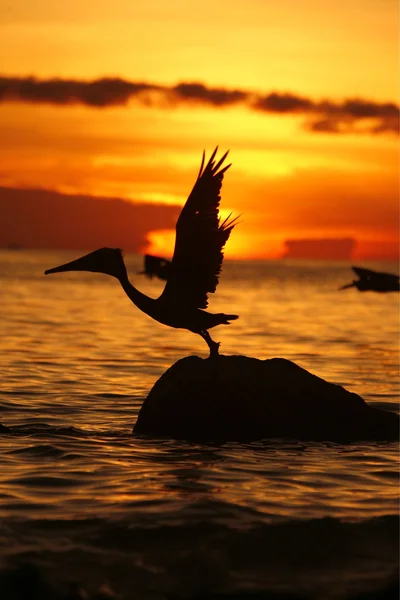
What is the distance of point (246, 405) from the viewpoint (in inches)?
495

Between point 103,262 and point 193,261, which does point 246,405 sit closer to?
point 193,261

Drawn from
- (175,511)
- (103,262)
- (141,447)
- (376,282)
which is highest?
(376,282)

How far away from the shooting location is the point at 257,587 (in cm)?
750

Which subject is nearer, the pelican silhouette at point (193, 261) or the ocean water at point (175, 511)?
the ocean water at point (175, 511)

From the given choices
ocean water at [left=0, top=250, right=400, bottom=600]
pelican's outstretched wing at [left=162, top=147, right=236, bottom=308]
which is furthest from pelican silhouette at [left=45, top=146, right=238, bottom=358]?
ocean water at [left=0, top=250, right=400, bottom=600]

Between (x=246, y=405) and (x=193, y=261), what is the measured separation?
2118 mm

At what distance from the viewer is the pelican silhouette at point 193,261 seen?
1240 cm

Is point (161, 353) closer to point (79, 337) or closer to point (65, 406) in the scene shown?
point (79, 337)

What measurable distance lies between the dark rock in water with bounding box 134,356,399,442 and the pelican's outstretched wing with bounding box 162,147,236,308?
100 cm

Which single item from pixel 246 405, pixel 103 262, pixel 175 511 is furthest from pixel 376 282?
pixel 175 511

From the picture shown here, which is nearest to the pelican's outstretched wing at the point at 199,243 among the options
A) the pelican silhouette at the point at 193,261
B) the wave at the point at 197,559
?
the pelican silhouette at the point at 193,261

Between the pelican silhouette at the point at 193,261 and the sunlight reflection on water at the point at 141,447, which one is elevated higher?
the pelican silhouette at the point at 193,261

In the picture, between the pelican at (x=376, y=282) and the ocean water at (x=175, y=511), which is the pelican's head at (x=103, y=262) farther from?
the pelican at (x=376, y=282)

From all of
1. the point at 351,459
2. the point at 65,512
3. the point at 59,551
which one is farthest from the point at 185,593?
the point at 351,459
